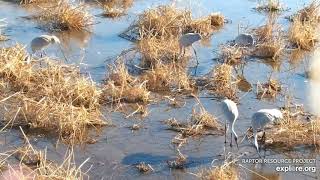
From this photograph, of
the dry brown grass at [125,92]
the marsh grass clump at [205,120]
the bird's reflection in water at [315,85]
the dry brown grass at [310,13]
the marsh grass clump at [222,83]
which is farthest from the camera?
the dry brown grass at [310,13]

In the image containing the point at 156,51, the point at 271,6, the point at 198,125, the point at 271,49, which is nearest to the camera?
the point at 198,125

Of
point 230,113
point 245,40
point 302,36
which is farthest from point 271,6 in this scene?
point 230,113

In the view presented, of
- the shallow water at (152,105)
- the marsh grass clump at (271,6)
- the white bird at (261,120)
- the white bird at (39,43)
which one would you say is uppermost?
the white bird at (39,43)

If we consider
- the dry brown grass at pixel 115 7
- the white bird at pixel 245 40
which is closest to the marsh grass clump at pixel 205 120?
the white bird at pixel 245 40

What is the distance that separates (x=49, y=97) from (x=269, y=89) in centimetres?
280

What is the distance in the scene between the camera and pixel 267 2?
1186cm

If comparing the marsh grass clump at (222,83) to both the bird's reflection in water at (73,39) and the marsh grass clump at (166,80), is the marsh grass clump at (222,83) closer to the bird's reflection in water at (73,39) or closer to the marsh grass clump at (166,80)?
the marsh grass clump at (166,80)

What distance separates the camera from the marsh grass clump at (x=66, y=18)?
32.1ft

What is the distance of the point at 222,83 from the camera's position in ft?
24.7

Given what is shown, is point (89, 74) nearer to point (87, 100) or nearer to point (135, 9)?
point (87, 100)

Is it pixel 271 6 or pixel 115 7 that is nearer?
pixel 115 7

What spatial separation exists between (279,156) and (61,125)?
2245 millimetres

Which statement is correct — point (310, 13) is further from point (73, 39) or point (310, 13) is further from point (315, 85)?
point (73, 39)

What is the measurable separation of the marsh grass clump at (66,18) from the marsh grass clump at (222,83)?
306 centimetres
